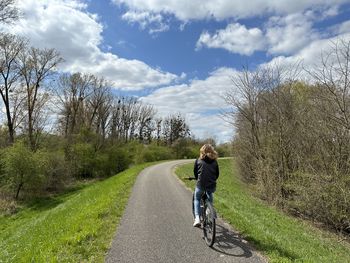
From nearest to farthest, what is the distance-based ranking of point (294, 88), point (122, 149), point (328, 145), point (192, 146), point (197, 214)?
point (197, 214), point (328, 145), point (294, 88), point (122, 149), point (192, 146)

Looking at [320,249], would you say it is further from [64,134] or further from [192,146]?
[192,146]

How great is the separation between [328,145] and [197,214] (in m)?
6.73

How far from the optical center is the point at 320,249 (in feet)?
25.5

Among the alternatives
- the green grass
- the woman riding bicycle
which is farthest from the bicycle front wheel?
the green grass

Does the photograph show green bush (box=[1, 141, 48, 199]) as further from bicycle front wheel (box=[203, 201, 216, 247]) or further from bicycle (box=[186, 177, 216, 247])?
bicycle front wheel (box=[203, 201, 216, 247])

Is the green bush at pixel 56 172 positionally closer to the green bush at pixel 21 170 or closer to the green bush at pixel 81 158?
the green bush at pixel 21 170

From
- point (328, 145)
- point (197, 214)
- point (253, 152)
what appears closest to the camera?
point (197, 214)

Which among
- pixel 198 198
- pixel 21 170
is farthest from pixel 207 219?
pixel 21 170

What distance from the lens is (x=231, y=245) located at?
6.85 metres

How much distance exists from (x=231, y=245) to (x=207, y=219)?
74 centimetres

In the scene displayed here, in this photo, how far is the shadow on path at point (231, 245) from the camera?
6.33m

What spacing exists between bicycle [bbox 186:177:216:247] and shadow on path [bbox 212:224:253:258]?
0.21m

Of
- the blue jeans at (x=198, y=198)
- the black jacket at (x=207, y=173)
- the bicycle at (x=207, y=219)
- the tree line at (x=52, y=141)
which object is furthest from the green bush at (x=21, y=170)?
the black jacket at (x=207, y=173)

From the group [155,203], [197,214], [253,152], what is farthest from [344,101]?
[253,152]
